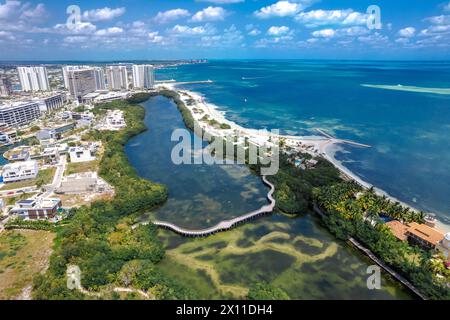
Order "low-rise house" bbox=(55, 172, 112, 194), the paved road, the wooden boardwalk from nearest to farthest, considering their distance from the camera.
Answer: the wooden boardwalk, "low-rise house" bbox=(55, 172, 112, 194), the paved road

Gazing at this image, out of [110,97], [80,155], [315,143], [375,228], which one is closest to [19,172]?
[80,155]

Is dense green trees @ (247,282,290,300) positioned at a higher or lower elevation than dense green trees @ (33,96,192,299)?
lower

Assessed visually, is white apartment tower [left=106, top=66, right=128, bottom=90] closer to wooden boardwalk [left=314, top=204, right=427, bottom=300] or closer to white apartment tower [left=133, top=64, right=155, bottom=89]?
white apartment tower [left=133, top=64, right=155, bottom=89]

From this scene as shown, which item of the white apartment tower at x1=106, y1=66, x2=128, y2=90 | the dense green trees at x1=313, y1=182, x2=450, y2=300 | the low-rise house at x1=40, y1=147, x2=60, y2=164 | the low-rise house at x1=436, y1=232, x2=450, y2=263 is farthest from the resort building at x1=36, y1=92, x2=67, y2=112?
the low-rise house at x1=436, y1=232, x2=450, y2=263

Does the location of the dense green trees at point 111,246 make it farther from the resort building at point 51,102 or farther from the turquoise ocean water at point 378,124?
the resort building at point 51,102

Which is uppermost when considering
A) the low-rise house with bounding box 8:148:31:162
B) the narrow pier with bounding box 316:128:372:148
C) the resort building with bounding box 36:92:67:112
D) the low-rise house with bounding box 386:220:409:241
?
the resort building with bounding box 36:92:67:112

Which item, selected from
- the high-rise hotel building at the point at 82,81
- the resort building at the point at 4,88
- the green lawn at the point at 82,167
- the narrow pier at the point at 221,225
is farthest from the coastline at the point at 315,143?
the resort building at the point at 4,88

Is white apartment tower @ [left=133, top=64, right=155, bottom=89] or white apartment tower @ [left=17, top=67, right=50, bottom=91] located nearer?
white apartment tower @ [left=17, top=67, right=50, bottom=91]
